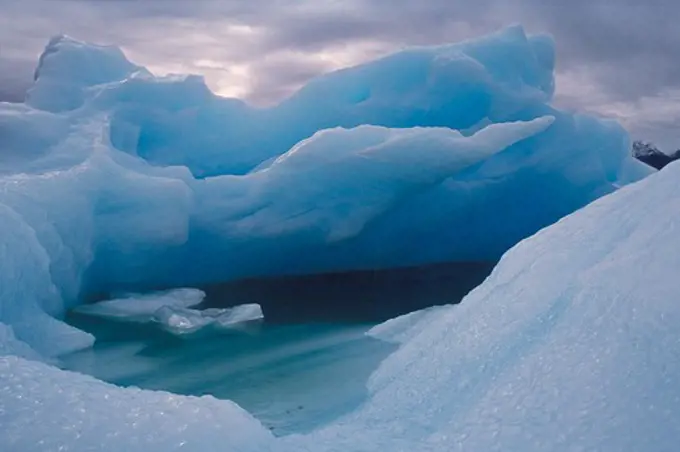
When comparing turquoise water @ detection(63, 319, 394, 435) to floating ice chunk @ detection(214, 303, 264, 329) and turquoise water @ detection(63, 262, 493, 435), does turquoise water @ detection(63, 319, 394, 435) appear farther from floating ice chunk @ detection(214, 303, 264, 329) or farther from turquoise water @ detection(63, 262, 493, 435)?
floating ice chunk @ detection(214, 303, 264, 329)

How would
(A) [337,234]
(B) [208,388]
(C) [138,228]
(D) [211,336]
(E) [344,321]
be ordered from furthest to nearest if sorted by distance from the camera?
(A) [337,234], (C) [138,228], (E) [344,321], (D) [211,336], (B) [208,388]

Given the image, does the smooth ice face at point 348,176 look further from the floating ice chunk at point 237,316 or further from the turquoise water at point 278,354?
the floating ice chunk at point 237,316

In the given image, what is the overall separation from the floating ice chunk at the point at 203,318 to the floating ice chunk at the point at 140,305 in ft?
0.47

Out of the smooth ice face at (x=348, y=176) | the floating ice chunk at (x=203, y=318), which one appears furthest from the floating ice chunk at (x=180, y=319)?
the smooth ice face at (x=348, y=176)

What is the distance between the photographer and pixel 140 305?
262 inches

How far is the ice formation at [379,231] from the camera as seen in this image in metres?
2.25

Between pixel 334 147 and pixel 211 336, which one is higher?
pixel 334 147

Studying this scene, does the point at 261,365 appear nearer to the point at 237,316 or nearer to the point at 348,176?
the point at 237,316

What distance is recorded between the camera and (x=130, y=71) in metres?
9.28

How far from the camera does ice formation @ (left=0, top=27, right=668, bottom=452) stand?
2248 millimetres

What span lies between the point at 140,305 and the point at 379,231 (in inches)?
131

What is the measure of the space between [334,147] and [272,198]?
2.97ft

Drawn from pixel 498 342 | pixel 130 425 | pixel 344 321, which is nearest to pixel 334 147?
pixel 344 321

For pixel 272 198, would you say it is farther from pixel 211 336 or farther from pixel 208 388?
pixel 208 388
